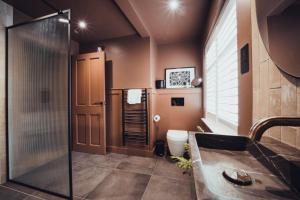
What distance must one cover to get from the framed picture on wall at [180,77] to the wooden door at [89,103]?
1.45 meters

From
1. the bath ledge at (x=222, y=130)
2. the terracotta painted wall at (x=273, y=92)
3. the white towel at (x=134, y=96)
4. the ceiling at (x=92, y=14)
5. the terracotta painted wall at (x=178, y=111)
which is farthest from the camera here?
the terracotta painted wall at (x=178, y=111)

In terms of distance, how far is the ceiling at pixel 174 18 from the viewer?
1812mm

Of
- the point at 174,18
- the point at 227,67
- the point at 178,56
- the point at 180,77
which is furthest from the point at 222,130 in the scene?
the point at 178,56

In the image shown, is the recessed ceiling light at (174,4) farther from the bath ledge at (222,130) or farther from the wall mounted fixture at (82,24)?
the bath ledge at (222,130)

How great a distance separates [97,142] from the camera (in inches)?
104

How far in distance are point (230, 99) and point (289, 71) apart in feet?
3.12

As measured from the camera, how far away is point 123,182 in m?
1.73

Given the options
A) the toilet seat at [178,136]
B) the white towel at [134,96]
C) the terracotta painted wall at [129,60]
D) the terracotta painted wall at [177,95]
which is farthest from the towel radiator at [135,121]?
the toilet seat at [178,136]

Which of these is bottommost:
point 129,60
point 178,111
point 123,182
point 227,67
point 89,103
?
point 123,182

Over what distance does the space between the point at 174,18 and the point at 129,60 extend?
1107 mm

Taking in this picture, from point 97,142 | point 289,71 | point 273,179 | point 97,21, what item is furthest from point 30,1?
point 273,179

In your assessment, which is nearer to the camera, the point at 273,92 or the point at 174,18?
the point at 273,92

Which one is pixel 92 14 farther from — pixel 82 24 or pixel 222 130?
pixel 222 130

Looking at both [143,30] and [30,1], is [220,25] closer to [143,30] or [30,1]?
[143,30]
